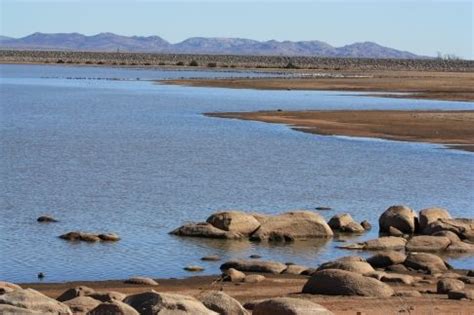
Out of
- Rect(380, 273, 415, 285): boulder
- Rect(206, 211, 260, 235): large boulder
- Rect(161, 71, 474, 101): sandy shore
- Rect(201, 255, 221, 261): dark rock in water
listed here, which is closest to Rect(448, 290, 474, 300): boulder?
Rect(380, 273, 415, 285): boulder

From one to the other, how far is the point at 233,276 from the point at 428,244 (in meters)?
5.77

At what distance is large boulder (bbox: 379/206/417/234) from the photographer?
85.6 ft

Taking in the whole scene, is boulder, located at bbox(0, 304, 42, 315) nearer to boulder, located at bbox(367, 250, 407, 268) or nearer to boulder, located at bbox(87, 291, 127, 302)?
boulder, located at bbox(87, 291, 127, 302)

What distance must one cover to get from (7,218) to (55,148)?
53.2 feet

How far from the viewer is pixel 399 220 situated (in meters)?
26.1

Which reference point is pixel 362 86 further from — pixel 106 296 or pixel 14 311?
pixel 14 311

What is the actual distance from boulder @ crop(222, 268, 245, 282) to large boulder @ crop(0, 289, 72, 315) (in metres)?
6.06

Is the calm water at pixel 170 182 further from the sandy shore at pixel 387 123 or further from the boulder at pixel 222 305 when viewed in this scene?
the boulder at pixel 222 305

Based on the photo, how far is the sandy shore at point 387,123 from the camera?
161 ft

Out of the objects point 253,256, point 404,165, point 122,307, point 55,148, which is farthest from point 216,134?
point 122,307

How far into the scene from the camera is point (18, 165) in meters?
36.7

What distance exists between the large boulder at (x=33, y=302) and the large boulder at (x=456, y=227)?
1280 centimetres

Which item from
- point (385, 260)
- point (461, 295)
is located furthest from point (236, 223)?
point (461, 295)

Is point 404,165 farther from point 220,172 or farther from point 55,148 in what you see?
point 55,148
